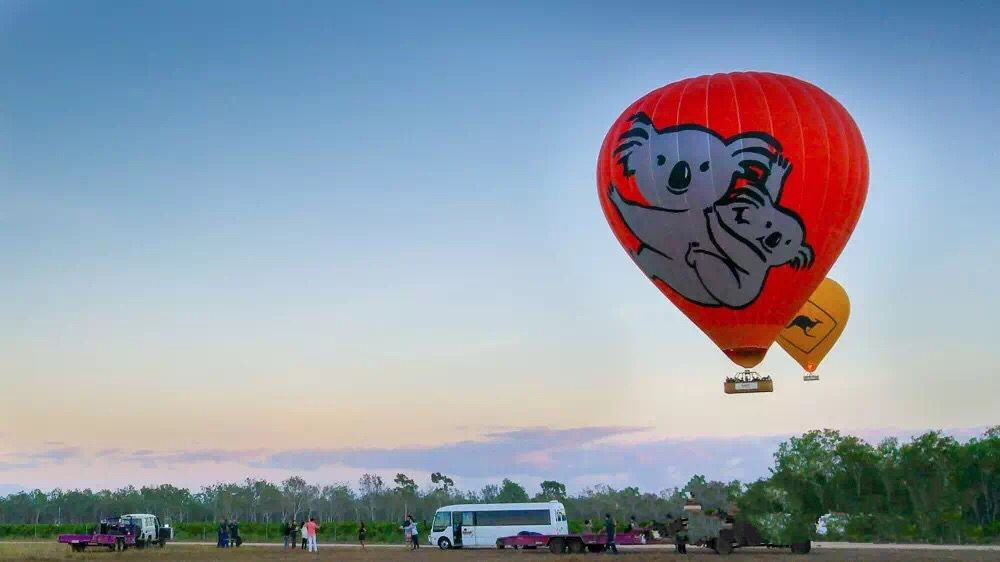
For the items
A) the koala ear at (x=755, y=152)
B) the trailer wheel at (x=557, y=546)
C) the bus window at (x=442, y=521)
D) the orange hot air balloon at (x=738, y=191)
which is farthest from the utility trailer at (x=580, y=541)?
the koala ear at (x=755, y=152)

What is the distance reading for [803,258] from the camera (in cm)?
3353

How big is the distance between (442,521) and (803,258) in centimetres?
2265

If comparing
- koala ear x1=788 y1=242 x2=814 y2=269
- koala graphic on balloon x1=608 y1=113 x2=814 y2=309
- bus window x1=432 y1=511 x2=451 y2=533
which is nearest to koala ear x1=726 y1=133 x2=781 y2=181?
koala graphic on balloon x1=608 y1=113 x2=814 y2=309

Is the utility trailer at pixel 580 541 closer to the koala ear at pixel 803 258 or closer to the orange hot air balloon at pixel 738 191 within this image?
the orange hot air balloon at pixel 738 191

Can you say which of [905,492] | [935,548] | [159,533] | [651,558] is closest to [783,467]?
[905,492]

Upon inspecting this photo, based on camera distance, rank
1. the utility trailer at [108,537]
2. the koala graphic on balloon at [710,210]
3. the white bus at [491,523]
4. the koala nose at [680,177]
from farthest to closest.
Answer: the utility trailer at [108,537] → the white bus at [491,523] → the koala nose at [680,177] → the koala graphic on balloon at [710,210]

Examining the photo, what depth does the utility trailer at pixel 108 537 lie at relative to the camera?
45.7 metres

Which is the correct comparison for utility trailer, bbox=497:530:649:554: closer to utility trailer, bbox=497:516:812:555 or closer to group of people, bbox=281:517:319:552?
utility trailer, bbox=497:516:812:555

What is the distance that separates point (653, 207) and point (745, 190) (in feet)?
9.79

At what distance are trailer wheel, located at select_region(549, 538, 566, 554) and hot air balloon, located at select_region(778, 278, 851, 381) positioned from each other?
17341 millimetres

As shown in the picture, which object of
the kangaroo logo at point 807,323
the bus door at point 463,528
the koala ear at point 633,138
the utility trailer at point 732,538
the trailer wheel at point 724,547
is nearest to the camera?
the koala ear at point 633,138

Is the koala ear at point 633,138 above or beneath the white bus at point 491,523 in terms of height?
above

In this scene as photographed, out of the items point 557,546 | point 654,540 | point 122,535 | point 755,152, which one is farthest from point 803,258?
point 122,535

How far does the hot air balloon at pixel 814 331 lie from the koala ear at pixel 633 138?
21.5 m
